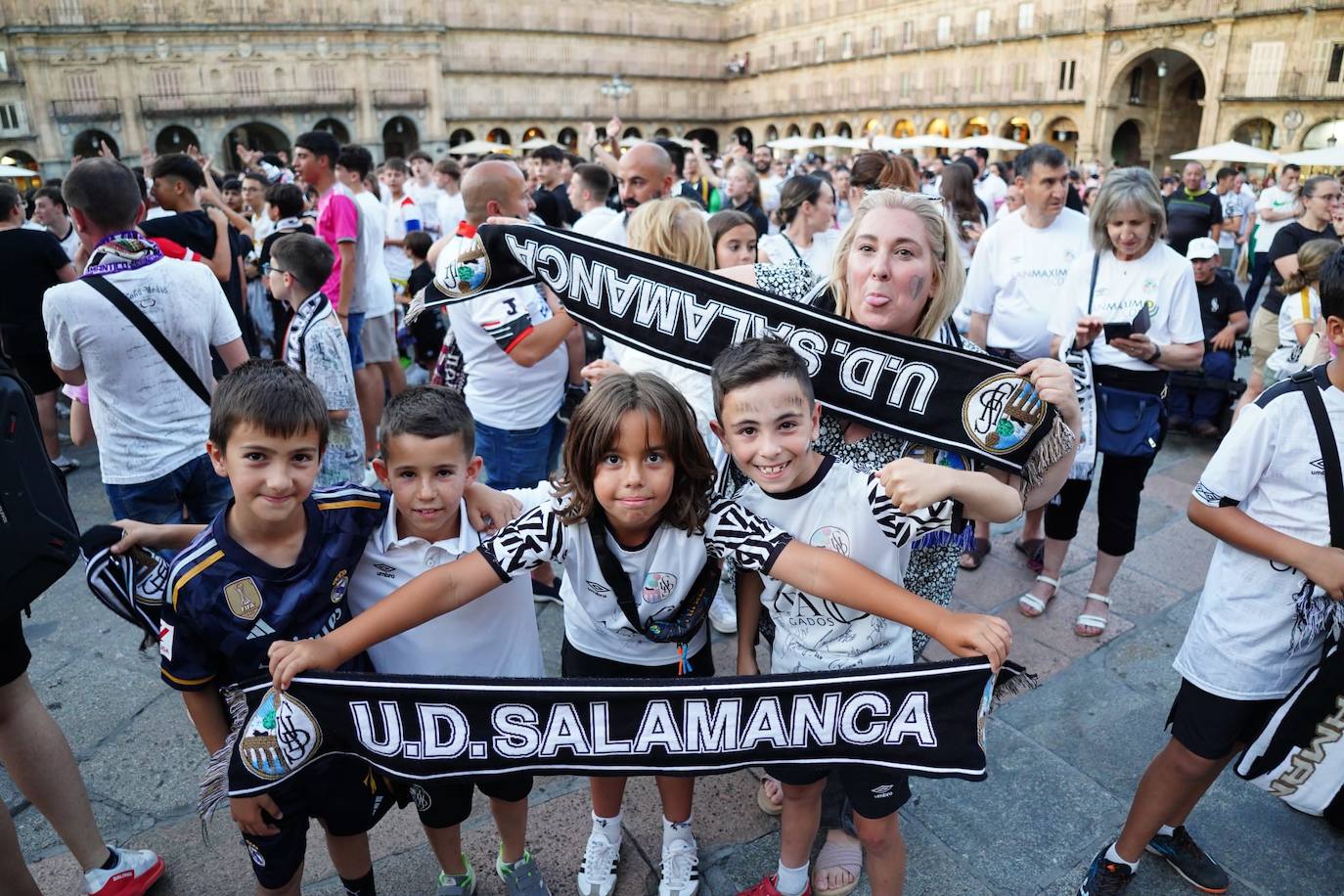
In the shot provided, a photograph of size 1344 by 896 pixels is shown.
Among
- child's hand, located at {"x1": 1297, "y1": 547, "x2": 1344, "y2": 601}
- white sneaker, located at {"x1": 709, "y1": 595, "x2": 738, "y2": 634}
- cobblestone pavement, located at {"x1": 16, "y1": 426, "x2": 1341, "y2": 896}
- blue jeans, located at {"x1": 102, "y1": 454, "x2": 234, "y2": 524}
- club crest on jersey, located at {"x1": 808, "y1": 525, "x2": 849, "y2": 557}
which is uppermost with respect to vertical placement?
club crest on jersey, located at {"x1": 808, "y1": 525, "x2": 849, "y2": 557}

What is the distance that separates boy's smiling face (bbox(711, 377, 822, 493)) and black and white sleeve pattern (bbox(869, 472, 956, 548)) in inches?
7.0

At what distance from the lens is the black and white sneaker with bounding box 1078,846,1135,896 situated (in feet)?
7.23

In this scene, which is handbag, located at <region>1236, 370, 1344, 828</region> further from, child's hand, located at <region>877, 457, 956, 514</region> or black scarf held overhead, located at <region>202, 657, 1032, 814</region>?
child's hand, located at <region>877, 457, 956, 514</region>

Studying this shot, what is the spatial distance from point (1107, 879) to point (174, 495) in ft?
11.3

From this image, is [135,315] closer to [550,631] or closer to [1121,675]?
[550,631]

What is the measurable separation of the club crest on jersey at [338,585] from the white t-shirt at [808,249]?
2668 mm

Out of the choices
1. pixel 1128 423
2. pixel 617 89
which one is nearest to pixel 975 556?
pixel 1128 423

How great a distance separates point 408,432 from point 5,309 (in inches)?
187

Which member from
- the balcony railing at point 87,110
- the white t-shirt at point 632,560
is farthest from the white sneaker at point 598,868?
the balcony railing at point 87,110

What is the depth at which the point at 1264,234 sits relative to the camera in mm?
9234

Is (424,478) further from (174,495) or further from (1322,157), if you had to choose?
(1322,157)

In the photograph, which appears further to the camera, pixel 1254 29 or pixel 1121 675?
pixel 1254 29

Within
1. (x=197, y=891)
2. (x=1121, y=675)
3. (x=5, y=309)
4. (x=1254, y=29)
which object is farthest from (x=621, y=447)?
(x=1254, y=29)

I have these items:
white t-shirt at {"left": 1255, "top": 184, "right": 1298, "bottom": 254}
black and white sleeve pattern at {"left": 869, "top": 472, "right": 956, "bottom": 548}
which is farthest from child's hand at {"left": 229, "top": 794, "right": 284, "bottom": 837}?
white t-shirt at {"left": 1255, "top": 184, "right": 1298, "bottom": 254}
